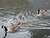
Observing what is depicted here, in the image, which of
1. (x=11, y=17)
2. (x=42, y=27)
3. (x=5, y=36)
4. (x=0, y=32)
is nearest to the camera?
(x=5, y=36)

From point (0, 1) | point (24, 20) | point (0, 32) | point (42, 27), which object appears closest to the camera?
point (0, 32)

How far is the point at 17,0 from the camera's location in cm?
2473

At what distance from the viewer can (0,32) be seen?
38.8 feet

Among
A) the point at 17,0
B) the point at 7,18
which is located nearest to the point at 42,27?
the point at 7,18

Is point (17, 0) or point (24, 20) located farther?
point (17, 0)

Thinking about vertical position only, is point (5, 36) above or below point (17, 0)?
below

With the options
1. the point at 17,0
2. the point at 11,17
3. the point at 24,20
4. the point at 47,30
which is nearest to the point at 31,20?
the point at 24,20

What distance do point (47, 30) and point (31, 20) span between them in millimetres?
3119

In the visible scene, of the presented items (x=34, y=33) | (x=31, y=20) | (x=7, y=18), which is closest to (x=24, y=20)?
(x=31, y=20)

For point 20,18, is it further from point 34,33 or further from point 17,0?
point 17,0

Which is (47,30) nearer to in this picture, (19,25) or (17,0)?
(19,25)

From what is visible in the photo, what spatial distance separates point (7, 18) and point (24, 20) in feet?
4.97

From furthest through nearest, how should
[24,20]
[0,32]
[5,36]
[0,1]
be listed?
[0,1]
[24,20]
[0,32]
[5,36]

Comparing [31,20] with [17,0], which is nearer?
[31,20]
